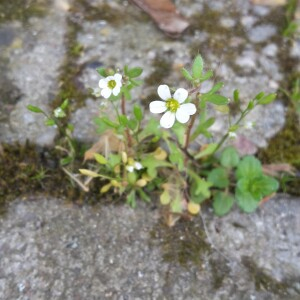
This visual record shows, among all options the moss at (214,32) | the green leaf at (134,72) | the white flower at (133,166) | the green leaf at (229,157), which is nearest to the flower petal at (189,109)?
the green leaf at (134,72)

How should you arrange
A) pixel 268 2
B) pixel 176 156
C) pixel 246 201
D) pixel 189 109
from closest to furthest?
1. pixel 189 109
2. pixel 176 156
3. pixel 246 201
4. pixel 268 2

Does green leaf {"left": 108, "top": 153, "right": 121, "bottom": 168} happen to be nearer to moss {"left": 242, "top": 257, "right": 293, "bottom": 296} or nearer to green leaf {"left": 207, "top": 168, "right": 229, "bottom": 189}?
green leaf {"left": 207, "top": 168, "right": 229, "bottom": 189}

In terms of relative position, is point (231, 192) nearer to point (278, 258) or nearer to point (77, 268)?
point (278, 258)

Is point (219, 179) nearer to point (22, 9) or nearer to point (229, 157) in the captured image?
point (229, 157)

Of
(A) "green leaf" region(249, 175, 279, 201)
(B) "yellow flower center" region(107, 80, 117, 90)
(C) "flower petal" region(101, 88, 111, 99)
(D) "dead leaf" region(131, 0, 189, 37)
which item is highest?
(B) "yellow flower center" region(107, 80, 117, 90)

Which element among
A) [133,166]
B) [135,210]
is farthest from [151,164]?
[135,210]

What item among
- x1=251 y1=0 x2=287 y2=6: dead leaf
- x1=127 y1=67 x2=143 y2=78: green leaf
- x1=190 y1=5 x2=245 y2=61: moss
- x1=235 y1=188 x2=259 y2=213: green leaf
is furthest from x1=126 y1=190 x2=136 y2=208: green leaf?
x1=251 y1=0 x2=287 y2=6: dead leaf
